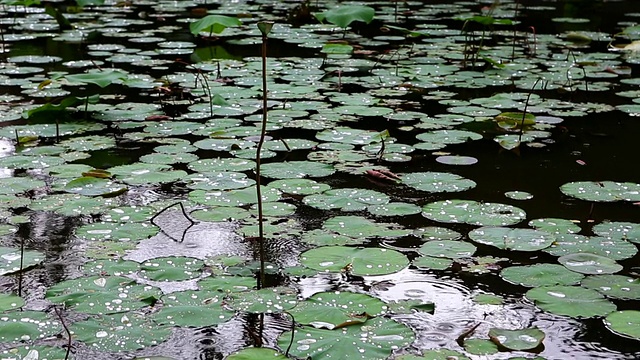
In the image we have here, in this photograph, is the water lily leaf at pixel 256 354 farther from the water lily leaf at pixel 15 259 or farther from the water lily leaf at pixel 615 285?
the water lily leaf at pixel 615 285

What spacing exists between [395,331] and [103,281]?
2.43ft

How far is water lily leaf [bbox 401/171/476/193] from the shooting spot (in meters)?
2.78

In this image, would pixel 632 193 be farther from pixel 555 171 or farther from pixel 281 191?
pixel 281 191

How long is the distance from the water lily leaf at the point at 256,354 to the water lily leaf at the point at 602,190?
1.44 meters

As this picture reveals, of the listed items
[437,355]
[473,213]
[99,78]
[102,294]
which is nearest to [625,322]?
[437,355]

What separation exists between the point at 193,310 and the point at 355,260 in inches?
19.2

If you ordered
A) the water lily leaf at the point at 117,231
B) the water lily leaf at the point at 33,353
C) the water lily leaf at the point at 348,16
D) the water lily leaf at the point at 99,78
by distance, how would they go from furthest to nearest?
the water lily leaf at the point at 348,16 < the water lily leaf at the point at 99,78 < the water lily leaf at the point at 117,231 < the water lily leaf at the point at 33,353

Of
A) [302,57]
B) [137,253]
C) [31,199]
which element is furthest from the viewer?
[302,57]

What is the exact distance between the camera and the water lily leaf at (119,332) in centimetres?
170

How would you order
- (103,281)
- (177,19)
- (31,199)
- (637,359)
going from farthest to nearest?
(177,19)
(31,199)
(103,281)
(637,359)

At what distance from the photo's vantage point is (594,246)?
7.45ft

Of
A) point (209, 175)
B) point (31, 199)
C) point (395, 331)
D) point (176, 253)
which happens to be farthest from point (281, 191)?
point (395, 331)

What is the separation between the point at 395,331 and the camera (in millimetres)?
1773

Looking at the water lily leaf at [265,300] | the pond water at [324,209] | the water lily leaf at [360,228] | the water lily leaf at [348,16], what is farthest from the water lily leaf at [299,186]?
the water lily leaf at [348,16]
